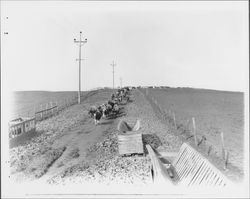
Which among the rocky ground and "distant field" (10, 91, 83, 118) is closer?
the rocky ground

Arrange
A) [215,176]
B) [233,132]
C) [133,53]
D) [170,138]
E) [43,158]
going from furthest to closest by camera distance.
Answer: [233,132]
[170,138]
[133,53]
[43,158]
[215,176]

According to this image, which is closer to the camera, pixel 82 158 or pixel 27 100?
pixel 82 158

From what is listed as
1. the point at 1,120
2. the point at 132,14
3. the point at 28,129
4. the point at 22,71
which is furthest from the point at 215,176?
the point at 28,129

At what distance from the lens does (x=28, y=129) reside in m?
13.4

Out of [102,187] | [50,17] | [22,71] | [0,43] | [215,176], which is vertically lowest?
[102,187]

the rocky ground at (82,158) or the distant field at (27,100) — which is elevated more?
the distant field at (27,100)

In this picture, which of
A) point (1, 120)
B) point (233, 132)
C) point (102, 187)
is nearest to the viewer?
point (102, 187)

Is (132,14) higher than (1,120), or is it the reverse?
(132,14)

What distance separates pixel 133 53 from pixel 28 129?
17.8ft

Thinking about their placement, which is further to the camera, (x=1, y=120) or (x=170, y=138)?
(x=170, y=138)

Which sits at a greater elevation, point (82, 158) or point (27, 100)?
point (27, 100)

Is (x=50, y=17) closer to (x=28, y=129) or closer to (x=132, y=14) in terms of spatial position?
(x=132, y=14)

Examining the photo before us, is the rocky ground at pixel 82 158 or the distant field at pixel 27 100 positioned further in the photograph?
the distant field at pixel 27 100

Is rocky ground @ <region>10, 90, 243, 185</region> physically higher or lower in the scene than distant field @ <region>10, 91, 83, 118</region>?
lower
